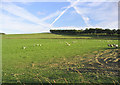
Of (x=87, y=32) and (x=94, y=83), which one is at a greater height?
(x=87, y=32)

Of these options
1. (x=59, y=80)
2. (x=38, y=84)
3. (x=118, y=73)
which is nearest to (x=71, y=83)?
(x=59, y=80)

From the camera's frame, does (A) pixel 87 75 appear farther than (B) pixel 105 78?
Yes

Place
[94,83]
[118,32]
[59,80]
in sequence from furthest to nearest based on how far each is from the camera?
1. [118,32]
2. [59,80]
3. [94,83]

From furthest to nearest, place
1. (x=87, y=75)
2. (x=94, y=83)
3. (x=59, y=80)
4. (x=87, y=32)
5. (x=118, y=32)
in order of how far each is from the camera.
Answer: (x=87, y=32) < (x=118, y=32) < (x=87, y=75) < (x=59, y=80) < (x=94, y=83)

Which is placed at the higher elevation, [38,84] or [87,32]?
[87,32]

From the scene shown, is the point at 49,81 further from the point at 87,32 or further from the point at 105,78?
the point at 87,32

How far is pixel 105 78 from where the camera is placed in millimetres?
6016

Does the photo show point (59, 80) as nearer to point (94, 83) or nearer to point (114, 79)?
point (94, 83)

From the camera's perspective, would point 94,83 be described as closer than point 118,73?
Yes

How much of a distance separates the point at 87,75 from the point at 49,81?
8.87 feet

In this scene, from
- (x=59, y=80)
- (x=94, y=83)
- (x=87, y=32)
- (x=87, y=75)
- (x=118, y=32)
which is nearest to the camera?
(x=94, y=83)

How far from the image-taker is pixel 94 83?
544 cm

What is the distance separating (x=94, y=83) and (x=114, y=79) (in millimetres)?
1538

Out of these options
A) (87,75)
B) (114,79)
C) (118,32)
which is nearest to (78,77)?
(87,75)
